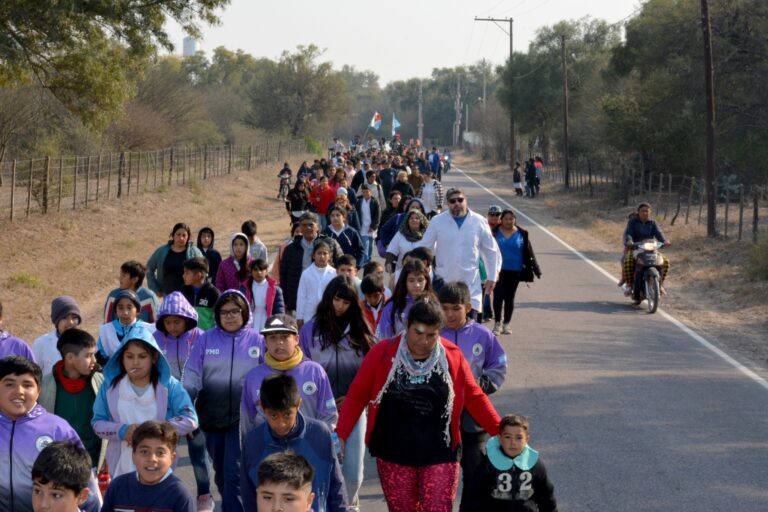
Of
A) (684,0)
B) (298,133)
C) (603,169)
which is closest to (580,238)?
(684,0)

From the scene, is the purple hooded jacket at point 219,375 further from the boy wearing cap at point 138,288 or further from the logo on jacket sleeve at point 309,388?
the boy wearing cap at point 138,288

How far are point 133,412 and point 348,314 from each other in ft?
5.52

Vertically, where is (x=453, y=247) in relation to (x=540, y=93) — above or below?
below

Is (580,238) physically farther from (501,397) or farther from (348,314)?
(348,314)

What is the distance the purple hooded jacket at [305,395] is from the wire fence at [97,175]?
20064 millimetres

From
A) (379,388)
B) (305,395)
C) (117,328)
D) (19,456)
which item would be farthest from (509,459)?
(117,328)

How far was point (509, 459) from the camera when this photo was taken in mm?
5332

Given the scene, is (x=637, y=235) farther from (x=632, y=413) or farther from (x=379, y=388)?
(x=379, y=388)

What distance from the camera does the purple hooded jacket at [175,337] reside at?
24.0 ft

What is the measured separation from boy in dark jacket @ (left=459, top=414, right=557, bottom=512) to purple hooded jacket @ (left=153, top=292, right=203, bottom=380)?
2625mm

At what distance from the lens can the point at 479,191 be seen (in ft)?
166

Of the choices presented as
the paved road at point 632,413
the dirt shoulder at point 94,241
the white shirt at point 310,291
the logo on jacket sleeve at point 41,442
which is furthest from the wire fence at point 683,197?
the logo on jacket sleeve at point 41,442

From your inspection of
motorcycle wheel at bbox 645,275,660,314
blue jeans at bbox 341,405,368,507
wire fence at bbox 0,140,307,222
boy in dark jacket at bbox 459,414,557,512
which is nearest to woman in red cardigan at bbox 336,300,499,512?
boy in dark jacket at bbox 459,414,557,512

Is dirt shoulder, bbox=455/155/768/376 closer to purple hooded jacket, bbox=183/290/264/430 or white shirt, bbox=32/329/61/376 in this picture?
purple hooded jacket, bbox=183/290/264/430
